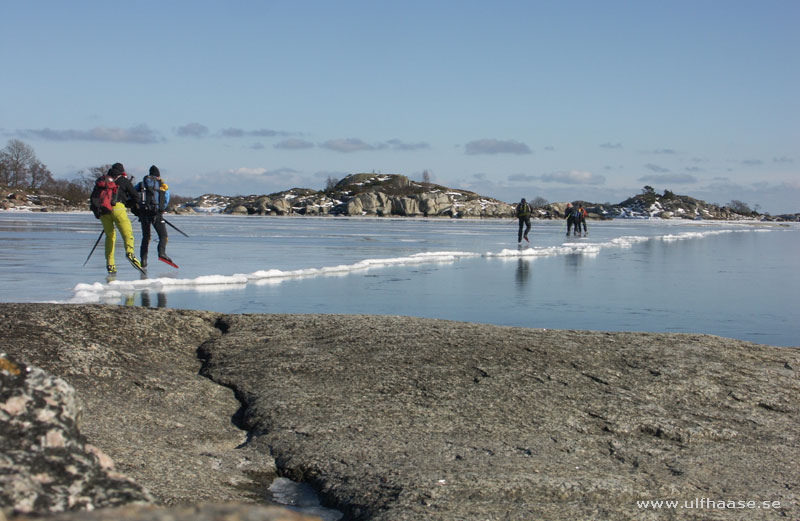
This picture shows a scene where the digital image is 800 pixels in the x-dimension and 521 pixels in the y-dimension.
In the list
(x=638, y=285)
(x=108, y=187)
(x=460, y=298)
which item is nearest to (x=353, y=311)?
(x=460, y=298)

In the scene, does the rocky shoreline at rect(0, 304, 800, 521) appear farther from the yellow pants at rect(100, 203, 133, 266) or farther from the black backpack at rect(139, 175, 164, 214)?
the black backpack at rect(139, 175, 164, 214)

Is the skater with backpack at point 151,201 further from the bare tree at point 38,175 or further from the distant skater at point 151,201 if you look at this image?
the bare tree at point 38,175

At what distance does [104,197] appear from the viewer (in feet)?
39.2

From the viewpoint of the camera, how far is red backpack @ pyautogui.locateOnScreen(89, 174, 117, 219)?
11.9 m

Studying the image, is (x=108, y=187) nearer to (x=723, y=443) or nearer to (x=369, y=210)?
(x=723, y=443)

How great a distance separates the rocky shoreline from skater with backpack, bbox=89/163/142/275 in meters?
5.58

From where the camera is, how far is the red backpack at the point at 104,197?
11867 mm

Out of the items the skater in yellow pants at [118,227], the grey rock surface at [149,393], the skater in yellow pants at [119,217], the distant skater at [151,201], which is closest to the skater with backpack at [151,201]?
the distant skater at [151,201]

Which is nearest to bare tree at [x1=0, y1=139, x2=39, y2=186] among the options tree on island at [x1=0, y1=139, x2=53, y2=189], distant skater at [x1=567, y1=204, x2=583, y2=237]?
tree on island at [x1=0, y1=139, x2=53, y2=189]

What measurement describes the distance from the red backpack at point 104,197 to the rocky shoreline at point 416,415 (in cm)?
557

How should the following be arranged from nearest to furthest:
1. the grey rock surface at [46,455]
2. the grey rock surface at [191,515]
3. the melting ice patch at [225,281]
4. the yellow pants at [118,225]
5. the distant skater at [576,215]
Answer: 1. the grey rock surface at [191,515]
2. the grey rock surface at [46,455]
3. the melting ice patch at [225,281]
4. the yellow pants at [118,225]
5. the distant skater at [576,215]

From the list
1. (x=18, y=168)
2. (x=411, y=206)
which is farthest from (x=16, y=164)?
(x=411, y=206)

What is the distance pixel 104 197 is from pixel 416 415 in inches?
368

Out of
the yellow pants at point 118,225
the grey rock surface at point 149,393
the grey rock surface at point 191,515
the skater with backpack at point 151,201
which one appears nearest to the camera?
the grey rock surface at point 191,515
